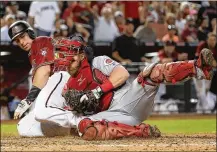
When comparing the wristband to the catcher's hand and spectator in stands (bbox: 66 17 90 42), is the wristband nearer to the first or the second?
the catcher's hand

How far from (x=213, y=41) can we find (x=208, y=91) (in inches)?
41.7

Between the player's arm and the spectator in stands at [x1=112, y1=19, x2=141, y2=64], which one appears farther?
the spectator in stands at [x1=112, y1=19, x2=141, y2=64]

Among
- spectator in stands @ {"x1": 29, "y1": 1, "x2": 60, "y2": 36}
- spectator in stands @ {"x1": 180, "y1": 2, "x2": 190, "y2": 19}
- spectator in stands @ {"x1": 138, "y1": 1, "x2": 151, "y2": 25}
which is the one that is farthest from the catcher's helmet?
spectator in stands @ {"x1": 180, "y1": 2, "x2": 190, "y2": 19}

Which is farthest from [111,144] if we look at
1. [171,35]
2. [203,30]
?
[203,30]

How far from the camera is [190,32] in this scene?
17625 mm

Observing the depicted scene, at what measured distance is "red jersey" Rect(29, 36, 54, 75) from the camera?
8.97 metres

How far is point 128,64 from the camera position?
15250 millimetres

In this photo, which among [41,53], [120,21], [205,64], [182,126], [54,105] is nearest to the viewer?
[205,64]

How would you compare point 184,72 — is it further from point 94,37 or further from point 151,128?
point 94,37

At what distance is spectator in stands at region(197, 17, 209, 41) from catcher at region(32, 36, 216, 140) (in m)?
8.91

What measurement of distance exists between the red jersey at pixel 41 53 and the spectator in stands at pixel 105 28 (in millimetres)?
7752

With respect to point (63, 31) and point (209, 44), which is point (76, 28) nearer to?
point (63, 31)

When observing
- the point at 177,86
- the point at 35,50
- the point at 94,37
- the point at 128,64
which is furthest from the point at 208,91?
A: the point at 35,50

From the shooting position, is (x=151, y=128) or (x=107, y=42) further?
(x=107, y=42)
